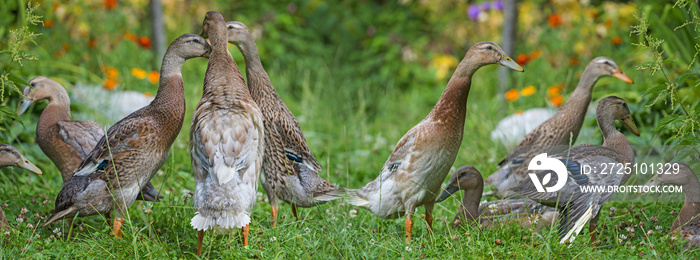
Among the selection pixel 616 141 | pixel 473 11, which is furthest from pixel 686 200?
pixel 473 11

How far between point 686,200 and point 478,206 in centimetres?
114

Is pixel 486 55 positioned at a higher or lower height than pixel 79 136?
higher

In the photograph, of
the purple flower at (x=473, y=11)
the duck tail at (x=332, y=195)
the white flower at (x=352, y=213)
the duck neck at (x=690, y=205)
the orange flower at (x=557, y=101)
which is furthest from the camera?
the purple flower at (x=473, y=11)

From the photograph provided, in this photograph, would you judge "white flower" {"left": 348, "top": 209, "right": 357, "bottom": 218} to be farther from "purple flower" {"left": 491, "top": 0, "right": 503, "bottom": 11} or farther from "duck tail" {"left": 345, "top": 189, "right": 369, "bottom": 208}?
"purple flower" {"left": 491, "top": 0, "right": 503, "bottom": 11}

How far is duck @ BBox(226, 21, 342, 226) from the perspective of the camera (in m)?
3.85

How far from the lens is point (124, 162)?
344 cm

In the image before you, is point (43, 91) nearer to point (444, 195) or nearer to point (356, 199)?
point (356, 199)

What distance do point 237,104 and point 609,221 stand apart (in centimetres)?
229

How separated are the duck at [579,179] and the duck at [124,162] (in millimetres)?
2005

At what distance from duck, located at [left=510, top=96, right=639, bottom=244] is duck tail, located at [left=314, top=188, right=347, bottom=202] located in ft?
3.28

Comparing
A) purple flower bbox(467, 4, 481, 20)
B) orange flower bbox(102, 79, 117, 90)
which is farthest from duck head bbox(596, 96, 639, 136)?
purple flower bbox(467, 4, 481, 20)

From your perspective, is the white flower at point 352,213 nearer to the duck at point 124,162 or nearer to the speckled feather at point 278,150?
the speckled feather at point 278,150

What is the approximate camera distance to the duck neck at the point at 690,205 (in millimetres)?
3510

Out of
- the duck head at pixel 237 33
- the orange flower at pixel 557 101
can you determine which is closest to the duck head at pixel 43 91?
the duck head at pixel 237 33
